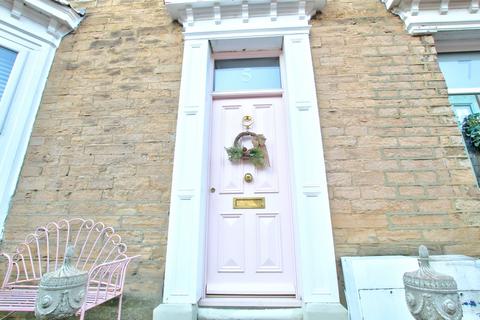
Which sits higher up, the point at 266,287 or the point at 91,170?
the point at 91,170

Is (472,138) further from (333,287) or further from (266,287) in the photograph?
(266,287)

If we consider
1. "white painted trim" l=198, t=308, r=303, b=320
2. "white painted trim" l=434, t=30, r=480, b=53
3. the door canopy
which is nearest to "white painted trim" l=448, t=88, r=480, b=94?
"white painted trim" l=434, t=30, r=480, b=53

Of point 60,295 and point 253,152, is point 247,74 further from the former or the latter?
point 60,295

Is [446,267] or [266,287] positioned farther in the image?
[266,287]

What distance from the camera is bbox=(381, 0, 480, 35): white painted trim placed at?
3.09 metres

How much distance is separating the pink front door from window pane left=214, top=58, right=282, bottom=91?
0.38 metres

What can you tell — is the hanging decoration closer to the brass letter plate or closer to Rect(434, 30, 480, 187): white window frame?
the brass letter plate

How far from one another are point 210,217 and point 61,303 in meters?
1.40

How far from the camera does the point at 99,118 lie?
305 centimetres

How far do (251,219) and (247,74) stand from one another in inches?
70.0

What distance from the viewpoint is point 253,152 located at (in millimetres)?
2828

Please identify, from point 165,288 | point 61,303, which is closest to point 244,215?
point 165,288

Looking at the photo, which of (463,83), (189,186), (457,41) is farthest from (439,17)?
(189,186)

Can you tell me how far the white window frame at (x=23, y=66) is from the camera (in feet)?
9.36
